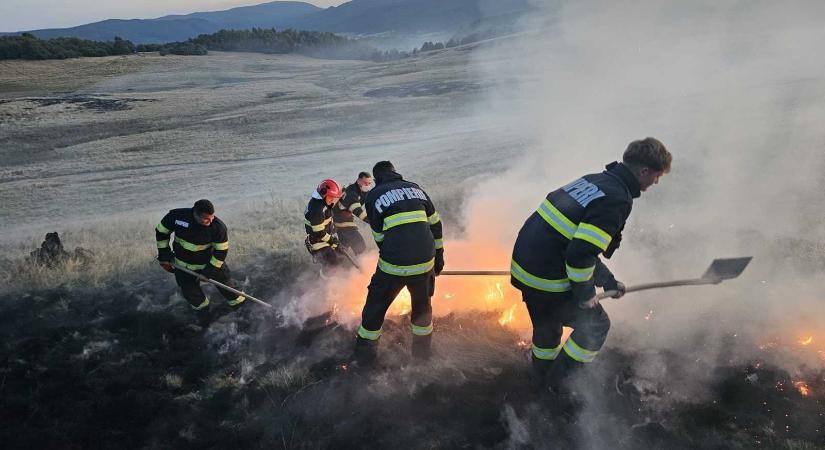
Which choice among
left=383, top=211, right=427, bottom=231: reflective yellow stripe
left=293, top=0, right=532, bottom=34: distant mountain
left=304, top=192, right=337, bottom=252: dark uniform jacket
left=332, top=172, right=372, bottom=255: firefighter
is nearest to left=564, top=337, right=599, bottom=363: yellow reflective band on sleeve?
left=383, top=211, right=427, bottom=231: reflective yellow stripe

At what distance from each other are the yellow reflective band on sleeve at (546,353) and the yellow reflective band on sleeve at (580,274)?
0.98 meters

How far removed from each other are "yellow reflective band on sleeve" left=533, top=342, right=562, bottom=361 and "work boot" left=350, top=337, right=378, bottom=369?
1.57 m

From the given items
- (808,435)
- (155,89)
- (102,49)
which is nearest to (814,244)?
(808,435)

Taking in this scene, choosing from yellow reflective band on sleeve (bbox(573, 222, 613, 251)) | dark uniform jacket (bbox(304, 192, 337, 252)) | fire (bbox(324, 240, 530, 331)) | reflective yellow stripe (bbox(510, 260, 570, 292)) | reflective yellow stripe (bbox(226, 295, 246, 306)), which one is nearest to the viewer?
yellow reflective band on sleeve (bbox(573, 222, 613, 251))

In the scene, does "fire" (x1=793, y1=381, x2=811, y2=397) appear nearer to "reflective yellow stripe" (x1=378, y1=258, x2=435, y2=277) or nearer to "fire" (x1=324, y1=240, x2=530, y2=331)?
"fire" (x1=324, y1=240, x2=530, y2=331)

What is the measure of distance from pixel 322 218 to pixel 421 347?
7.74 feet

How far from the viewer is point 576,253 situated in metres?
3.73

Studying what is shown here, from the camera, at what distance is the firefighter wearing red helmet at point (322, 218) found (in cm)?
654

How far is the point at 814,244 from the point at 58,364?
9.71 metres

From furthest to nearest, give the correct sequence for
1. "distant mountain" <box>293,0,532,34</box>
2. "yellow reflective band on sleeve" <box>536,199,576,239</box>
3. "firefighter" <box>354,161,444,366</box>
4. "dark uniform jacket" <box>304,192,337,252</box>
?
"distant mountain" <box>293,0,532,34</box> < "dark uniform jacket" <box>304,192,337,252</box> < "firefighter" <box>354,161,444,366</box> < "yellow reflective band on sleeve" <box>536,199,576,239</box>

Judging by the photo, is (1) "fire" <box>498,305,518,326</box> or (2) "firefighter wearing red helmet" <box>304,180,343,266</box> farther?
(2) "firefighter wearing red helmet" <box>304,180,343,266</box>

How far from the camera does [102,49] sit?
4384 cm

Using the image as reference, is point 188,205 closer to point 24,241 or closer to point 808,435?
point 24,241

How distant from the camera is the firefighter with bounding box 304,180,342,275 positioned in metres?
6.54
